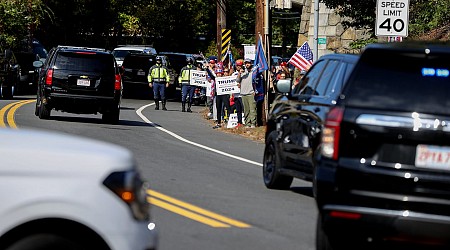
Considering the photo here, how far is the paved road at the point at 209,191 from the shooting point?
35.4ft

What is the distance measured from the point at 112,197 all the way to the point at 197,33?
2910 inches

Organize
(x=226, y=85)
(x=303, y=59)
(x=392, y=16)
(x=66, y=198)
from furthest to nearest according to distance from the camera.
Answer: (x=303, y=59)
(x=226, y=85)
(x=392, y=16)
(x=66, y=198)

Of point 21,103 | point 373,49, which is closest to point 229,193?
point 373,49

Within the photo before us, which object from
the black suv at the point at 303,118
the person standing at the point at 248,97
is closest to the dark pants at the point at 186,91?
the person standing at the point at 248,97

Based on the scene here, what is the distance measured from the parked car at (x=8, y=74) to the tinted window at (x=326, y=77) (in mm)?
26884

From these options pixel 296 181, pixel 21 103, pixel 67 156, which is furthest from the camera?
pixel 21 103

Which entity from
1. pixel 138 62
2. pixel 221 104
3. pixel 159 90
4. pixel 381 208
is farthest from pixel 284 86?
pixel 138 62

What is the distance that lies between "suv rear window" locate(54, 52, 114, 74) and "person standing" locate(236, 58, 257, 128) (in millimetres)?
4631

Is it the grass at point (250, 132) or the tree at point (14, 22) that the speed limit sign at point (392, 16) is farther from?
the tree at point (14, 22)

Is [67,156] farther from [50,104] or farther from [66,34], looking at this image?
[66,34]

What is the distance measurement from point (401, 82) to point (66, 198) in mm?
3432

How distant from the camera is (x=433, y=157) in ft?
27.7

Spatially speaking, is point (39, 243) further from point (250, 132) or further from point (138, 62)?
point (138, 62)

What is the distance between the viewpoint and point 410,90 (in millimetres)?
8672
